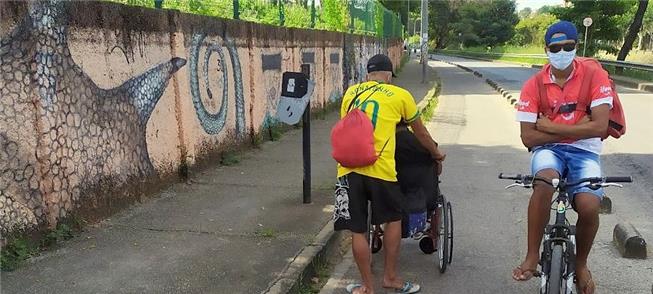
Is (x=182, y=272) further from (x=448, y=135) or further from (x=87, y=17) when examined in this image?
(x=448, y=135)

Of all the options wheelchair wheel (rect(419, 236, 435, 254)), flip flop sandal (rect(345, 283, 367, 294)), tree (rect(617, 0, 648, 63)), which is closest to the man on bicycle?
flip flop sandal (rect(345, 283, 367, 294))

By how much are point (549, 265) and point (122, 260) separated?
9.70ft

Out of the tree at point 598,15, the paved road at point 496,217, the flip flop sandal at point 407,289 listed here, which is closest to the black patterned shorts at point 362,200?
the flip flop sandal at point 407,289

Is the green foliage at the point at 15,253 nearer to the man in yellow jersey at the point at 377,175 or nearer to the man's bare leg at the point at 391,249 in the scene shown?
the man in yellow jersey at the point at 377,175

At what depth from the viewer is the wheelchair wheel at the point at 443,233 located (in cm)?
438

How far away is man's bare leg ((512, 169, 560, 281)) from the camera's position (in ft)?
11.3

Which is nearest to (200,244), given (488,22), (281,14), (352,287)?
(352,287)

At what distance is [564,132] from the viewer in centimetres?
350

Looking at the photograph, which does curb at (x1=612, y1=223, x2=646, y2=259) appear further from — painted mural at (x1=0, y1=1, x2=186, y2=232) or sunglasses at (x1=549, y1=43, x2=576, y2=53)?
painted mural at (x1=0, y1=1, x2=186, y2=232)

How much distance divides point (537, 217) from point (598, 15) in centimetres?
3148

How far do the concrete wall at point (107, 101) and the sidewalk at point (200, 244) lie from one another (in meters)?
0.31

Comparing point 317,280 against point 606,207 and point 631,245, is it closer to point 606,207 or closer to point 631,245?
point 631,245

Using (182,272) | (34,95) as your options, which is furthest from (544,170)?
(34,95)

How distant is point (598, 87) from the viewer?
354 cm
